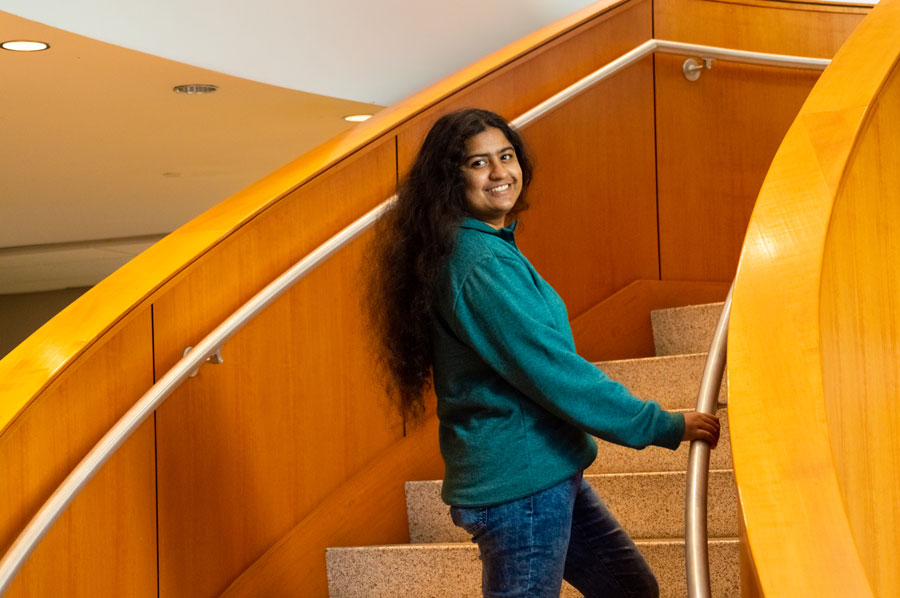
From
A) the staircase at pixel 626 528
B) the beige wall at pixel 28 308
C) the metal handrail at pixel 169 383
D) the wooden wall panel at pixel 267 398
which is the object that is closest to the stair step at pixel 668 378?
the staircase at pixel 626 528

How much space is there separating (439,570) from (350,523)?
425 mm

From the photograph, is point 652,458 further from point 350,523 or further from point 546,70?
point 546,70

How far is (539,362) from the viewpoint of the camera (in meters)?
1.89

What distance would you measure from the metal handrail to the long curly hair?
632 millimetres

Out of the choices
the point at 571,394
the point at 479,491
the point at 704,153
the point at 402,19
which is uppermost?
the point at 402,19

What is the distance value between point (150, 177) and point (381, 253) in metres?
4.95

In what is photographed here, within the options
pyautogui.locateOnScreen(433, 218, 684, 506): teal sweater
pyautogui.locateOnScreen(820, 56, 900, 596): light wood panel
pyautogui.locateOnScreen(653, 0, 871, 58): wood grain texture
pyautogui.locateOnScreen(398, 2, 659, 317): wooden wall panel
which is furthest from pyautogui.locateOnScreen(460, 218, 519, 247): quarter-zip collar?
pyautogui.locateOnScreen(653, 0, 871, 58): wood grain texture

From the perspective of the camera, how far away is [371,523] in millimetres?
3412

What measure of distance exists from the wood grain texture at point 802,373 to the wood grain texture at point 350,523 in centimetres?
167

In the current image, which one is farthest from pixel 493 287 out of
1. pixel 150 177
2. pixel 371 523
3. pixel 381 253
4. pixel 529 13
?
pixel 150 177

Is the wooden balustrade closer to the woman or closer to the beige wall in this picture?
the woman

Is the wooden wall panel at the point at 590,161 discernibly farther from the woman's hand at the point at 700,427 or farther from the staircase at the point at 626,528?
the woman's hand at the point at 700,427

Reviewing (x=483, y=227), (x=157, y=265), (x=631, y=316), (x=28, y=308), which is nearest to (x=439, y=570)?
(x=157, y=265)

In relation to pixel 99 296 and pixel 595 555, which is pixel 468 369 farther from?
pixel 99 296
